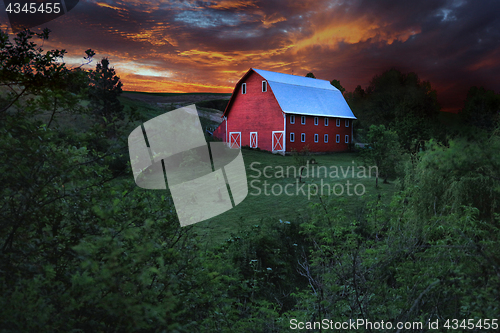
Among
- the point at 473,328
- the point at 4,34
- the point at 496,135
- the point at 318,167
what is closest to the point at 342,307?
the point at 473,328

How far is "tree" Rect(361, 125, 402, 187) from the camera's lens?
20.3 m

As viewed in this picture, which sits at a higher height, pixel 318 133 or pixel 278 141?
pixel 318 133

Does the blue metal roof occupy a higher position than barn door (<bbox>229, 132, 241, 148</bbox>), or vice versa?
the blue metal roof

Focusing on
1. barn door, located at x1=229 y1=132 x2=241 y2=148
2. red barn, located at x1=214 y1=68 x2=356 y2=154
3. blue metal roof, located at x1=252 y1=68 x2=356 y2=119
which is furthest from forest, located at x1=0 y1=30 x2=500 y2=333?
barn door, located at x1=229 y1=132 x2=241 y2=148

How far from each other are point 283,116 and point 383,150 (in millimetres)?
15418

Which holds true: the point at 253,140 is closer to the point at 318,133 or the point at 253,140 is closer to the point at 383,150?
the point at 318,133

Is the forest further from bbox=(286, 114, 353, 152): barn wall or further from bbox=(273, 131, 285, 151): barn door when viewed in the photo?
bbox=(286, 114, 353, 152): barn wall

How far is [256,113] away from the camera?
3694cm

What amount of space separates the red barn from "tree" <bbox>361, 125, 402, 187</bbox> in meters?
14.7

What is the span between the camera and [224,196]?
769 inches

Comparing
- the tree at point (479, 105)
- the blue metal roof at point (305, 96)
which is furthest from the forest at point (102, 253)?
the tree at point (479, 105)

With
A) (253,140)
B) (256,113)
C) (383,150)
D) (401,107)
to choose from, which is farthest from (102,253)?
(401,107)

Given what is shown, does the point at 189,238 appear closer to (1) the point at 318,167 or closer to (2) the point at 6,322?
(2) the point at 6,322

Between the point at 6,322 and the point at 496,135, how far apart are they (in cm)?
1074
